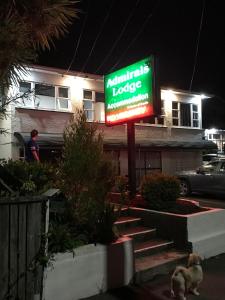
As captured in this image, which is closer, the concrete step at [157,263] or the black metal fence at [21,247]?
the black metal fence at [21,247]

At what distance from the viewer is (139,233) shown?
750 centimetres

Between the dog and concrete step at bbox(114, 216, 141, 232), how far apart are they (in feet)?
8.08

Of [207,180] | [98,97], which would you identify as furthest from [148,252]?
[98,97]

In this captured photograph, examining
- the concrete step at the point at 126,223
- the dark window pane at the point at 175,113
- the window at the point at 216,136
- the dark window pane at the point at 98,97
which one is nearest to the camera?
the concrete step at the point at 126,223

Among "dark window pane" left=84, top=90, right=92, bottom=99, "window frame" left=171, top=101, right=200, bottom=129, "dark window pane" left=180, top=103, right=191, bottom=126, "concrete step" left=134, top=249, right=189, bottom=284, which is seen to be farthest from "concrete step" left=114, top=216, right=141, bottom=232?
"dark window pane" left=180, top=103, right=191, bottom=126

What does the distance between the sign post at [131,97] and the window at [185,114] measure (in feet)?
34.6

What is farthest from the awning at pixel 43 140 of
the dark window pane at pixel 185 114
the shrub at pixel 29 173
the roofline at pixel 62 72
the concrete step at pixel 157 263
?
the dark window pane at pixel 185 114

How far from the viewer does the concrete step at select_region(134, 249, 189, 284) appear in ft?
20.3

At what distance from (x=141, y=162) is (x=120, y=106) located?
887cm

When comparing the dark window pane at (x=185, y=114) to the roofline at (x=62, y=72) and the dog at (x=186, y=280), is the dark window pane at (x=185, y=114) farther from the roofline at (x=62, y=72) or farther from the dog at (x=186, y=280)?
the dog at (x=186, y=280)

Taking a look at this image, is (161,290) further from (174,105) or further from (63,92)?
(174,105)

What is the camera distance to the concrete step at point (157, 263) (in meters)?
6.19

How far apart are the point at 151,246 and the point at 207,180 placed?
27.8 ft

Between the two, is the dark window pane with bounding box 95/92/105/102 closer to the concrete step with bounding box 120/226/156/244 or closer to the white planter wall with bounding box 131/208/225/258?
the white planter wall with bounding box 131/208/225/258
